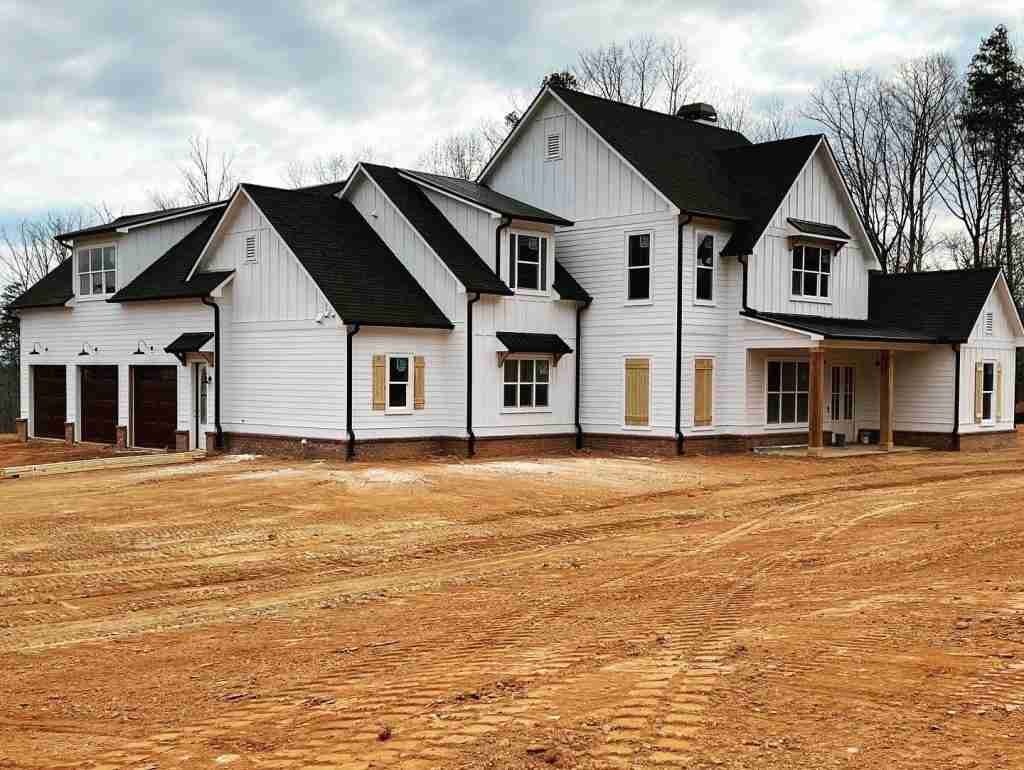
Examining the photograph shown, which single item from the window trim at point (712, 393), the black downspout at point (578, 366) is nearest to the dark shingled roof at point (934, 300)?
the window trim at point (712, 393)

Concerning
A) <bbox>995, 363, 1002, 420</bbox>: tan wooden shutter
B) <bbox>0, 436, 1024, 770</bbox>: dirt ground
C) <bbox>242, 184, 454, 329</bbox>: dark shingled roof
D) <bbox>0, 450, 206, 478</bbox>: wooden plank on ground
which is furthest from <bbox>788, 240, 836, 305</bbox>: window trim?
<bbox>0, 450, 206, 478</bbox>: wooden plank on ground

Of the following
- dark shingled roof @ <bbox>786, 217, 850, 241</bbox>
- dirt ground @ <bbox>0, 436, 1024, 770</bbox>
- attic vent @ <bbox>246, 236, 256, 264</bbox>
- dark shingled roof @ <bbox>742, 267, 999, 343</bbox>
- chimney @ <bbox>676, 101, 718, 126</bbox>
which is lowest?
dirt ground @ <bbox>0, 436, 1024, 770</bbox>

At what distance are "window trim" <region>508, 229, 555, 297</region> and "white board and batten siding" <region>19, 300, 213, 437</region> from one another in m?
7.48

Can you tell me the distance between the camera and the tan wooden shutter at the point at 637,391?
26.7 meters

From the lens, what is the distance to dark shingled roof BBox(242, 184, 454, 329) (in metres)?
24.4

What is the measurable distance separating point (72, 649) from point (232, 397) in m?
18.0

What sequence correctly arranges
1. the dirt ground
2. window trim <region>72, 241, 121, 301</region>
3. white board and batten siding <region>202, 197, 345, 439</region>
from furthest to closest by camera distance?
window trim <region>72, 241, 121, 301</region>, white board and batten siding <region>202, 197, 345, 439</region>, the dirt ground

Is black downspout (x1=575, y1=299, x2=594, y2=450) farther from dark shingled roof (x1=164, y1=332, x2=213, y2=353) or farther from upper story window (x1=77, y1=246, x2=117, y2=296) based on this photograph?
upper story window (x1=77, y1=246, x2=117, y2=296)

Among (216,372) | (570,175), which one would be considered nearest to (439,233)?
(570,175)

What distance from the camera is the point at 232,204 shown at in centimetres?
2639

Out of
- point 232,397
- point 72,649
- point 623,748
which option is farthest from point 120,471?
point 623,748

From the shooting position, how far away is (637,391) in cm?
2686

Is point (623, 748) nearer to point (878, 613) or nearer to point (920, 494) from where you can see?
point (878, 613)

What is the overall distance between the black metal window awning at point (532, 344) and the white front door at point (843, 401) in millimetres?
8197
